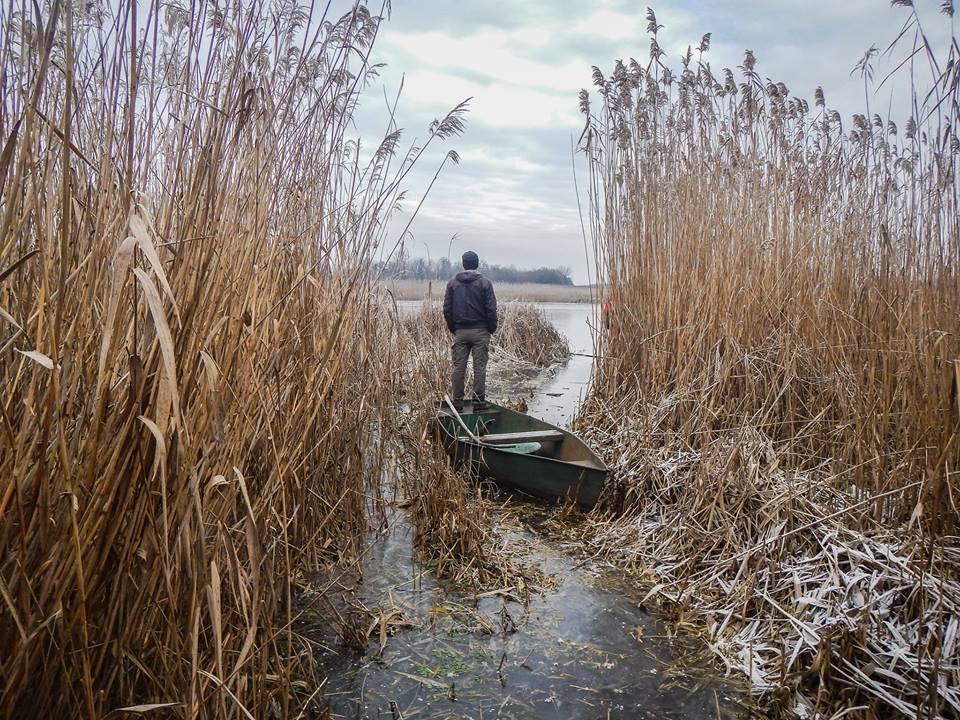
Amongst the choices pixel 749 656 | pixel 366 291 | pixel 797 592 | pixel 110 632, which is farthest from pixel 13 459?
pixel 797 592

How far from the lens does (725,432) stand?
12.8 feet

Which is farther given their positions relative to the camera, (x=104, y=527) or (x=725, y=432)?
(x=725, y=432)

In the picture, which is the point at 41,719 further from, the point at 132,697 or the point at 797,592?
the point at 797,592

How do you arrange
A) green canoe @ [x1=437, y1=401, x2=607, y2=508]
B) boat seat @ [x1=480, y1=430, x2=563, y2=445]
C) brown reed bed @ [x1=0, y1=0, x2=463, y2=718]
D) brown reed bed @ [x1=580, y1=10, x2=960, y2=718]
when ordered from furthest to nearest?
1. boat seat @ [x1=480, y1=430, x2=563, y2=445]
2. green canoe @ [x1=437, y1=401, x2=607, y2=508]
3. brown reed bed @ [x1=580, y1=10, x2=960, y2=718]
4. brown reed bed @ [x1=0, y1=0, x2=463, y2=718]

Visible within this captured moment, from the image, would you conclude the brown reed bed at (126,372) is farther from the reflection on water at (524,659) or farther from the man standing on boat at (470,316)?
the man standing on boat at (470,316)

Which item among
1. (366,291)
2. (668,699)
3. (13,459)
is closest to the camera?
(13,459)

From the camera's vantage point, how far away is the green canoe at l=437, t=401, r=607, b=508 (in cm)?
410

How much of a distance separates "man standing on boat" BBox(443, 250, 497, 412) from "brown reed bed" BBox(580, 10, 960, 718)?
6.62 ft

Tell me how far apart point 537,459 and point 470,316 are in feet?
10.2

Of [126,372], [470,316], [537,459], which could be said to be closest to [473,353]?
[470,316]

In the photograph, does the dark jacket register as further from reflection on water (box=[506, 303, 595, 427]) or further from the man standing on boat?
reflection on water (box=[506, 303, 595, 427])

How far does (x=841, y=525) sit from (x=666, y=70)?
12.0ft

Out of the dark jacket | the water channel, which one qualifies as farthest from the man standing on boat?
the water channel

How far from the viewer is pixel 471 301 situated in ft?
23.1
